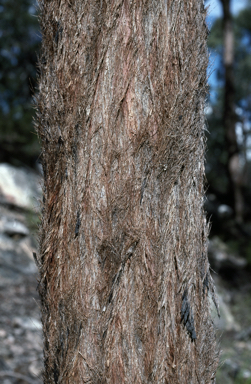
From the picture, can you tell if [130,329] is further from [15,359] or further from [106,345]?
[15,359]

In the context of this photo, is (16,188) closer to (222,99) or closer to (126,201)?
(126,201)

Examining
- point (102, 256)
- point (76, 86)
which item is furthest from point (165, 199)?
point (76, 86)

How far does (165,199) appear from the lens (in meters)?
1.60

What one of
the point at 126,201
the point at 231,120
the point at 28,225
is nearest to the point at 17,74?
the point at 28,225

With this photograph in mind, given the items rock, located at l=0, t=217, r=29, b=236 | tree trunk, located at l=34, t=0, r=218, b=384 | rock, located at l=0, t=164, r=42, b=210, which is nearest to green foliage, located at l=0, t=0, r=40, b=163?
rock, located at l=0, t=164, r=42, b=210

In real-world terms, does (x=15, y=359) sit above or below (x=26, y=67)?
below

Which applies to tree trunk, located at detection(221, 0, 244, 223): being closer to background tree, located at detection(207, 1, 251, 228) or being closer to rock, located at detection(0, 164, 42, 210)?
background tree, located at detection(207, 1, 251, 228)

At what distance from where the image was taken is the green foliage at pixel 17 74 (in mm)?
9133

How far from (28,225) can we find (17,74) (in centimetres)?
499

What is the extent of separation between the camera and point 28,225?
23.4ft

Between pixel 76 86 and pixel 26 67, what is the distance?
939cm

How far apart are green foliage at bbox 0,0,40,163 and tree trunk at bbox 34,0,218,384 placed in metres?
7.65

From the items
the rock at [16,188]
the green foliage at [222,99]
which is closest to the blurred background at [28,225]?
the rock at [16,188]

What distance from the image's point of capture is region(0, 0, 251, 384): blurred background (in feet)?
14.6
